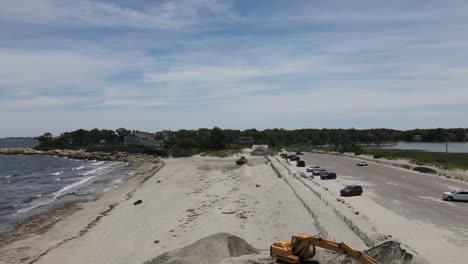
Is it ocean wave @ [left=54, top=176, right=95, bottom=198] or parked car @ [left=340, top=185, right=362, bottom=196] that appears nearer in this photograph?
parked car @ [left=340, top=185, right=362, bottom=196]

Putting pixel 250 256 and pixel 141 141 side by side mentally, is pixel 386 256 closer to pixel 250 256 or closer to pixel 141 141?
pixel 250 256

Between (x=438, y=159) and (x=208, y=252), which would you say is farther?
(x=438, y=159)

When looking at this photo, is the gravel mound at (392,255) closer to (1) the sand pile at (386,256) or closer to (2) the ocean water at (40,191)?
(1) the sand pile at (386,256)

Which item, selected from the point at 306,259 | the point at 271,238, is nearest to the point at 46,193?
the point at 271,238

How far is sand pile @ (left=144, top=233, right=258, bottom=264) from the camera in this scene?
64.9 feet

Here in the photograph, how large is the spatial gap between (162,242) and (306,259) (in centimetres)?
1366

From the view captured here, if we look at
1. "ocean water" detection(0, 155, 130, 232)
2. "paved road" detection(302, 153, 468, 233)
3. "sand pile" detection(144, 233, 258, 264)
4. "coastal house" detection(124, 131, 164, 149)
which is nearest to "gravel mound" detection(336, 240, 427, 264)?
"sand pile" detection(144, 233, 258, 264)

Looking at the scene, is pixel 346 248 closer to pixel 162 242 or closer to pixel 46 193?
pixel 162 242

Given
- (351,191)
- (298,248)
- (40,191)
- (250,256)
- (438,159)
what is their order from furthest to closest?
(438,159)
(40,191)
(351,191)
(250,256)
(298,248)

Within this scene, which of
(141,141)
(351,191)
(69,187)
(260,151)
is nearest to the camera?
(351,191)

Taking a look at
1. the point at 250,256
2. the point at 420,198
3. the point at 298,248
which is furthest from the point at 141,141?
the point at 298,248

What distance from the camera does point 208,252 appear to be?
20.8m

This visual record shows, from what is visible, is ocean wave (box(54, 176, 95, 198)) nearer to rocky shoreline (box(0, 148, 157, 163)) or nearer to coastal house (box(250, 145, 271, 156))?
rocky shoreline (box(0, 148, 157, 163))

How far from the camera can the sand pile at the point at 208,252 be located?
19.8 m
